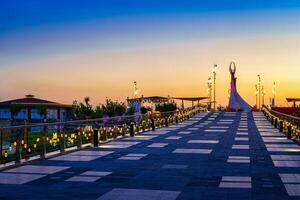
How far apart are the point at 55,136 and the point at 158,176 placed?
541 centimetres

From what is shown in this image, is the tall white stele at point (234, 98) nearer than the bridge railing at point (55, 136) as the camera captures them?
No

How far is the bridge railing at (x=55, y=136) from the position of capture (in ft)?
41.1

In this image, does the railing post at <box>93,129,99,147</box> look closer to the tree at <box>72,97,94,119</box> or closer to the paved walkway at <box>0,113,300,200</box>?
the paved walkway at <box>0,113,300,200</box>

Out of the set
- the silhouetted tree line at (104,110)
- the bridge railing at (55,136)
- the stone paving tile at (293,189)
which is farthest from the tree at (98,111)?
the stone paving tile at (293,189)

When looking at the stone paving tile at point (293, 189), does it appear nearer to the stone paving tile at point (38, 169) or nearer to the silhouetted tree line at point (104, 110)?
the stone paving tile at point (38, 169)

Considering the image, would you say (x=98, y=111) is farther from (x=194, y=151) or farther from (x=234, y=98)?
(x=194, y=151)

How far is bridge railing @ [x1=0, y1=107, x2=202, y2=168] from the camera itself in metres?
12.5

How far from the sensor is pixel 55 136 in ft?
49.7

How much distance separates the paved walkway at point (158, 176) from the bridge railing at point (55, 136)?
0.48 meters

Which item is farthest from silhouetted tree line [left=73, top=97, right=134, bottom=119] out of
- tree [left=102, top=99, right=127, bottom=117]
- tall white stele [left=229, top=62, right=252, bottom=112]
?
tall white stele [left=229, top=62, right=252, bottom=112]

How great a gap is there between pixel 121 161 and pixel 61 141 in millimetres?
2779

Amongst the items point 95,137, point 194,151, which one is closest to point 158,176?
point 194,151

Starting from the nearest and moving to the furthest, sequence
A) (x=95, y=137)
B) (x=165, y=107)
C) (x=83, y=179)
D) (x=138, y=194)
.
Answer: (x=138, y=194), (x=83, y=179), (x=95, y=137), (x=165, y=107)

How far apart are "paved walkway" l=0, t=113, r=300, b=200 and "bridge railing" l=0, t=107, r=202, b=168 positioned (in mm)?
477
